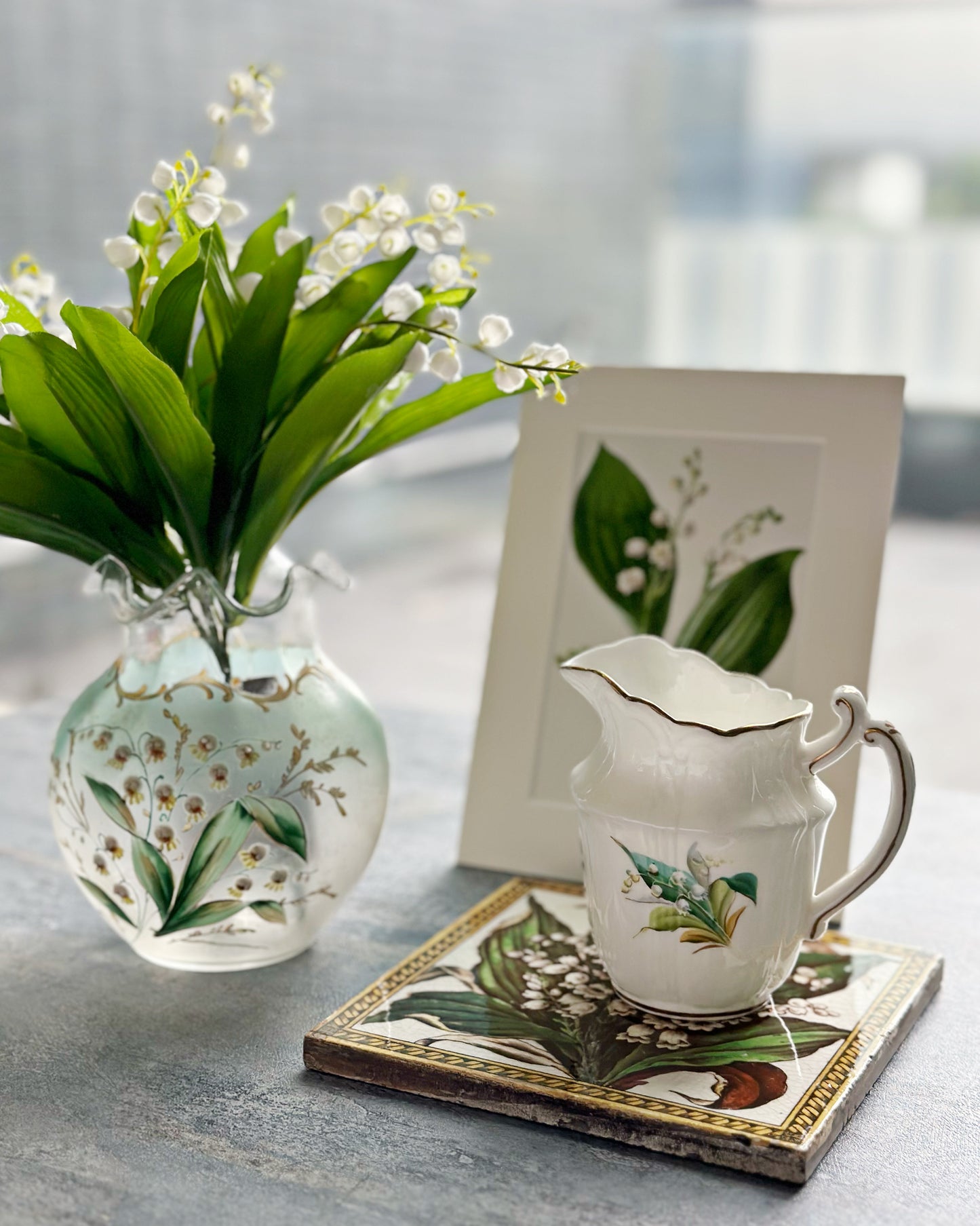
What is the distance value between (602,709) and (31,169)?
2552 millimetres

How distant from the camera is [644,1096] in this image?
618mm

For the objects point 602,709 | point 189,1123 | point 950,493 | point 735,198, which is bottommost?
point 189,1123

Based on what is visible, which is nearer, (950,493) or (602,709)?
(602,709)

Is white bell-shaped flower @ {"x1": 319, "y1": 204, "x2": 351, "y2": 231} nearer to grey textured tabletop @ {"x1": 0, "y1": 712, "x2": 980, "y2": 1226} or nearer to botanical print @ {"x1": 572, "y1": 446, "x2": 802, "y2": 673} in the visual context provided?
botanical print @ {"x1": 572, "y1": 446, "x2": 802, "y2": 673}

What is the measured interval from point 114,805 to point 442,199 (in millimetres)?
379

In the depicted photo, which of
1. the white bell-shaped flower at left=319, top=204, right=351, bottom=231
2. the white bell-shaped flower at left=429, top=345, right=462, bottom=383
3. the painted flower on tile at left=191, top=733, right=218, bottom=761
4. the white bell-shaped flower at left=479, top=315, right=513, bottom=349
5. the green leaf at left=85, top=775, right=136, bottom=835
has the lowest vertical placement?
the green leaf at left=85, top=775, right=136, bottom=835

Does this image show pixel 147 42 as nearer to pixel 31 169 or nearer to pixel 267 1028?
pixel 31 169

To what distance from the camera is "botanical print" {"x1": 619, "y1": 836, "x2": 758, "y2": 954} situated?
658 mm

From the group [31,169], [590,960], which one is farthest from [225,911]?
[31,169]

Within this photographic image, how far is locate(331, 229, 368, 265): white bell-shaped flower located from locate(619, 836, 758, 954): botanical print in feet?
1.22

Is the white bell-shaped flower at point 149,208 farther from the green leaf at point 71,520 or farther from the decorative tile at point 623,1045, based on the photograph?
Result: the decorative tile at point 623,1045

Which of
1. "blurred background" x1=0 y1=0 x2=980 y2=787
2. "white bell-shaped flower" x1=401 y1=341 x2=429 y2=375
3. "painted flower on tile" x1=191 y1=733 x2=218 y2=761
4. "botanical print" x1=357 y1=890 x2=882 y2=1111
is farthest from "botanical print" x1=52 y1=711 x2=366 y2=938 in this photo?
"blurred background" x1=0 y1=0 x2=980 y2=787

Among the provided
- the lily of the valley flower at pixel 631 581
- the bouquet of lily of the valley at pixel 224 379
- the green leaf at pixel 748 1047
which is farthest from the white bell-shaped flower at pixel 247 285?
the green leaf at pixel 748 1047

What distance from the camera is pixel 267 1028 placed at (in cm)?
71
